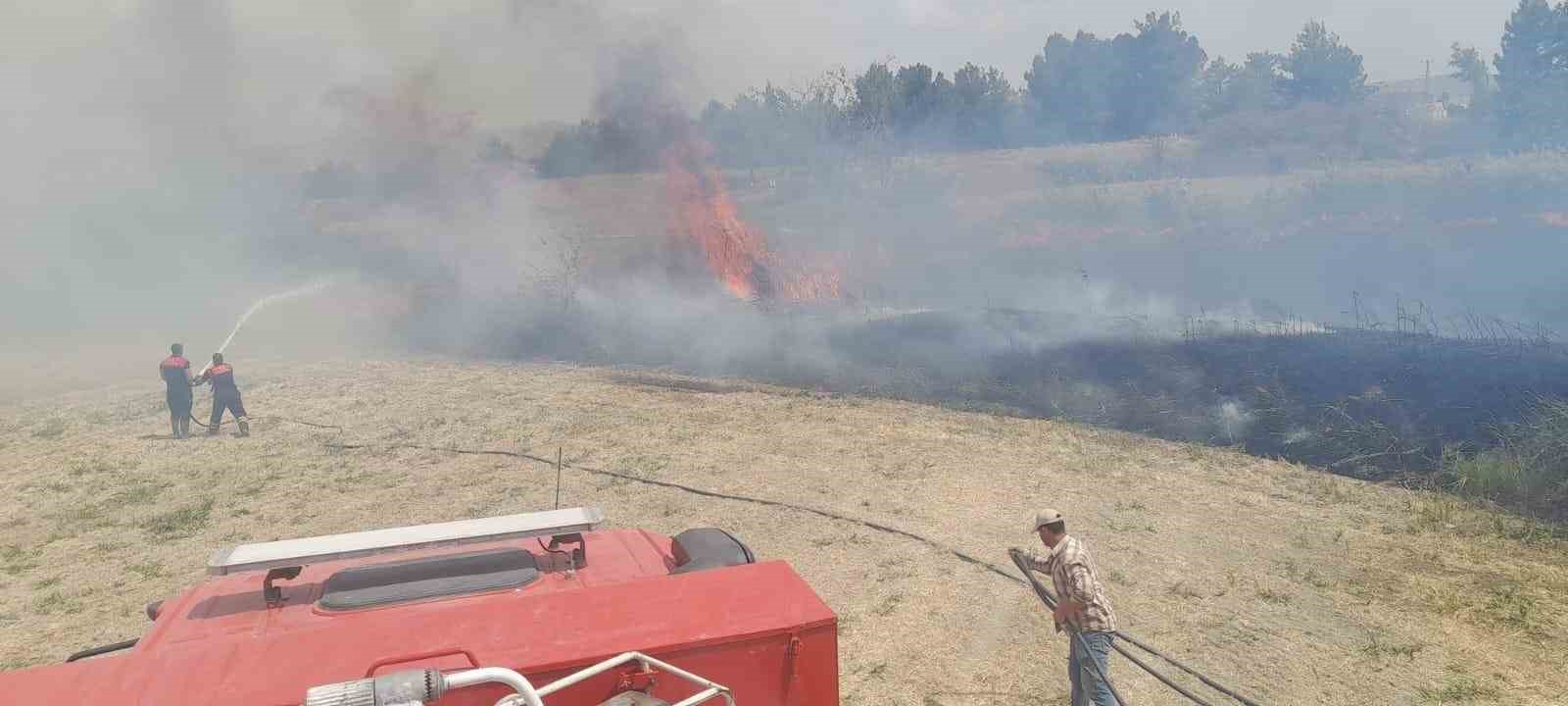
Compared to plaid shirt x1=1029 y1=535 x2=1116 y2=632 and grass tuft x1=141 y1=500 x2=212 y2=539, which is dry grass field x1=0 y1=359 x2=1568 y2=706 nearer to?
grass tuft x1=141 y1=500 x2=212 y2=539

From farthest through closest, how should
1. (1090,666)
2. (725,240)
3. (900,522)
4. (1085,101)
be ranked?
(1085,101) < (725,240) < (900,522) < (1090,666)

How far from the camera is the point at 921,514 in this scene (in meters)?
11.3

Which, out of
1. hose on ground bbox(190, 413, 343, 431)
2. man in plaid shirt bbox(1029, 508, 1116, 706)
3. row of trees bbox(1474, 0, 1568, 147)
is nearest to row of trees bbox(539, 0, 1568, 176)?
row of trees bbox(1474, 0, 1568, 147)

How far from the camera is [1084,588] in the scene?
6.06 meters

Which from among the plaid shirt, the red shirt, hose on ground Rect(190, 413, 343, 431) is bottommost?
hose on ground Rect(190, 413, 343, 431)

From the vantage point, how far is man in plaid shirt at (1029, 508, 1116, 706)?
6.07 metres

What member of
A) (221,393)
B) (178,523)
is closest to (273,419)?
(221,393)

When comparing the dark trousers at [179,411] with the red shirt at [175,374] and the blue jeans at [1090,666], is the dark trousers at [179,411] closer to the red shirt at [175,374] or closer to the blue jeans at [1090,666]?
the red shirt at [175,374]

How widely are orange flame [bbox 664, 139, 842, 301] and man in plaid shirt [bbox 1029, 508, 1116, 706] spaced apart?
24608mm

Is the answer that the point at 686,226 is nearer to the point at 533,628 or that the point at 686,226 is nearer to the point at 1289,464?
the point at 1289,464

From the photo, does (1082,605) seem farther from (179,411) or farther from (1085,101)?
(1085,101)

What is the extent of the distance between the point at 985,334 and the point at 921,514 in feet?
46.9

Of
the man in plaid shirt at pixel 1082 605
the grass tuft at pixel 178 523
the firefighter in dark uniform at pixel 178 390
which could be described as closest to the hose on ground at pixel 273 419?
the firefighter in dark uniform at pixel 178 390

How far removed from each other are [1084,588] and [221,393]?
603 inches
